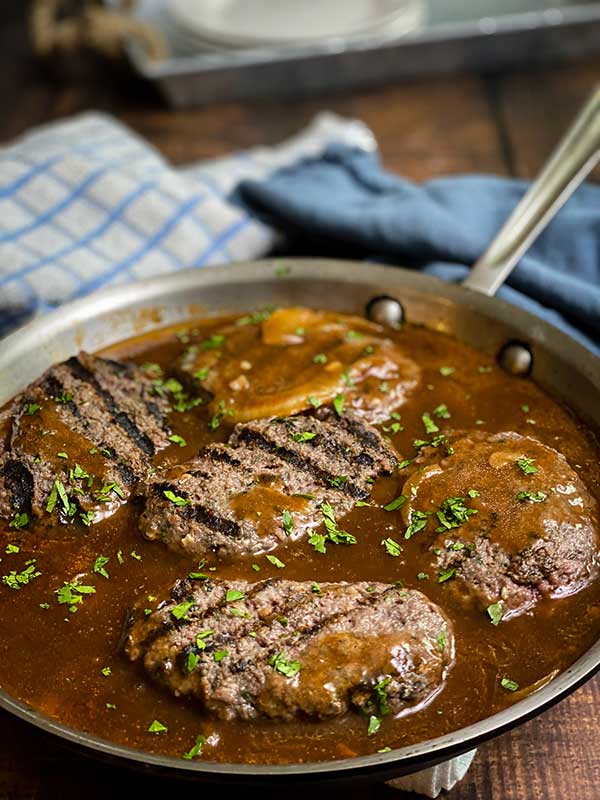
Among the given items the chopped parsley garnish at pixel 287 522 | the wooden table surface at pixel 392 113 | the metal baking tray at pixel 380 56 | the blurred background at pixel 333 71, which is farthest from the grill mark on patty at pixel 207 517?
the metal baking tray at pixel 380 56

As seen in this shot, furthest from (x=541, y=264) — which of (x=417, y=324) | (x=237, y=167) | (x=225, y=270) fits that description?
(x=237, y=167)

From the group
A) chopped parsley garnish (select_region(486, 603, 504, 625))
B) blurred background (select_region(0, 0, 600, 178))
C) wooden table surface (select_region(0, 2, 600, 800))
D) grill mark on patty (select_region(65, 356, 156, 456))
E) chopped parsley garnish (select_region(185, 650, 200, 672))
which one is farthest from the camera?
blurred background (select_region(0, 0, 600, 178))

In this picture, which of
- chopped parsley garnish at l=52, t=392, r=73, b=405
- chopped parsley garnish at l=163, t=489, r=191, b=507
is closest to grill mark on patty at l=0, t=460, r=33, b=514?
chopped parsley garnish at l=52, t=392, r=73, b=405

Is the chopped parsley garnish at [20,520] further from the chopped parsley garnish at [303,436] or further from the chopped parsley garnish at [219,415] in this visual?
the chopped parsley garnish at [303,436]

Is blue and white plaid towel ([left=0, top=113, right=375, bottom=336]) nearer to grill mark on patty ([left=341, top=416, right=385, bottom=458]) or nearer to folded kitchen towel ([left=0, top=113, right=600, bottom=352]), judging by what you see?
folded kitchen towel ([left=0, top=113, right=600, bottom=352])

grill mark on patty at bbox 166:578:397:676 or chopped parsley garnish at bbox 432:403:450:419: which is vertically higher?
grill mark on patty at bbox 166:578:397:676

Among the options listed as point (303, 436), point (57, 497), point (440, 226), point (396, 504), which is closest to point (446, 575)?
point (396, 504)

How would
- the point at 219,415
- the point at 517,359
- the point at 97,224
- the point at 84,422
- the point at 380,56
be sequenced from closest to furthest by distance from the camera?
the point at 84,422 < the point at 219,415 < the point at 517,359 < the point at 97,224 < the point at 380,56

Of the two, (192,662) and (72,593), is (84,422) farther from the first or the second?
(192,662)
